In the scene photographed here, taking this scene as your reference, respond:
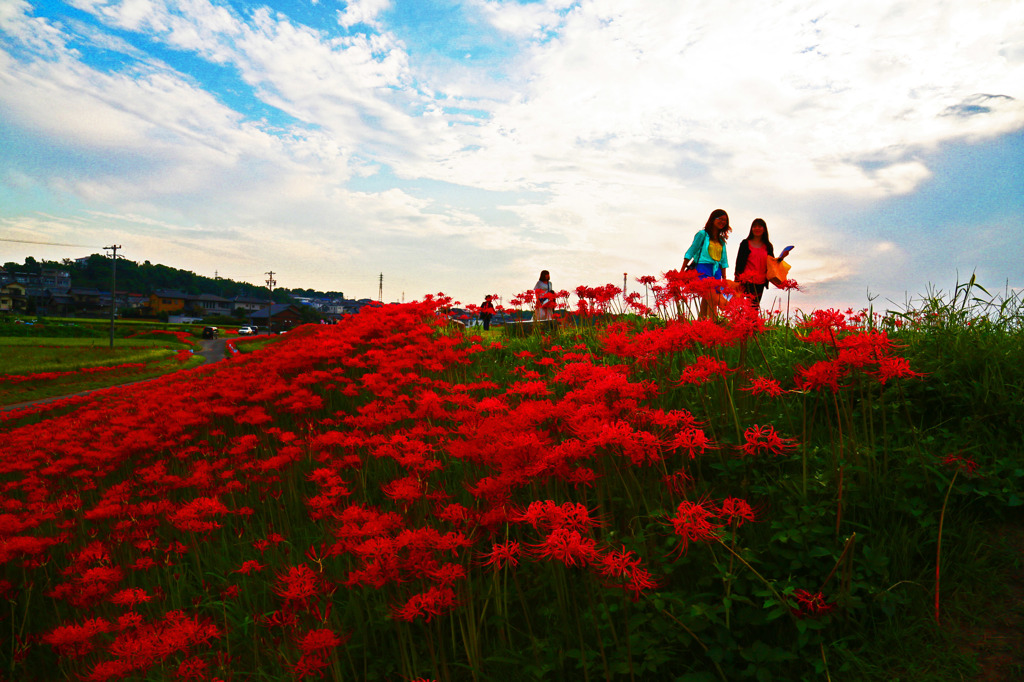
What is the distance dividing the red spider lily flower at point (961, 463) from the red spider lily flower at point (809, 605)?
4.79 ft

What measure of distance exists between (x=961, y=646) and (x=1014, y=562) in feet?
2.53

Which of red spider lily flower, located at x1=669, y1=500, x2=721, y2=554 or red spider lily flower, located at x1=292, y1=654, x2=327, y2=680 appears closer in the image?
red spider lily flower, located at x1=669, y1=500, x2=721, y2=554

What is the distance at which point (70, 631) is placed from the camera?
3146mm

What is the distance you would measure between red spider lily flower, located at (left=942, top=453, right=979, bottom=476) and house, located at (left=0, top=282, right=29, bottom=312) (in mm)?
135599

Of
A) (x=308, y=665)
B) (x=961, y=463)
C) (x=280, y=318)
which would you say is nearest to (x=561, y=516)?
(x=308, y=665)

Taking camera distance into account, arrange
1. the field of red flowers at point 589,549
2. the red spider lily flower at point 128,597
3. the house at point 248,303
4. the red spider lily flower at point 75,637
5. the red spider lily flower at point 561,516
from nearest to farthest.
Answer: the red spider lily flower at point 561,516, the field of red flowers at point 589,549, the red spider lily flower at point 75,637, the red spider lily flower at point 128,597, the house at point 248,303

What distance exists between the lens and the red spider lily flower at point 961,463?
3.14m

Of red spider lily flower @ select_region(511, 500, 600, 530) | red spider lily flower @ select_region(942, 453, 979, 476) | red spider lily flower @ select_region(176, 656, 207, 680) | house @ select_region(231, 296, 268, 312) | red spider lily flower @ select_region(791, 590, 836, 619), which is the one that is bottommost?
red spider lily flower @ select_region(176, 656, 207, 680)

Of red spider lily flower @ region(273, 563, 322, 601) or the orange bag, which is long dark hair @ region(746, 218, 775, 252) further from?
red spider lily flower @ region(273, 563, 322, 601)

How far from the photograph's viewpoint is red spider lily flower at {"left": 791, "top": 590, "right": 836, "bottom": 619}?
2.37 m

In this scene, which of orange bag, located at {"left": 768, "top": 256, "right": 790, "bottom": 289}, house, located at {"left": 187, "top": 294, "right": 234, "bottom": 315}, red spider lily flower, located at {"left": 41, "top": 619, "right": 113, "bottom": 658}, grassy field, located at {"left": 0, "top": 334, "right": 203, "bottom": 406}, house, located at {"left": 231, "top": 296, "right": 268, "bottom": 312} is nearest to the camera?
red spider lily flower, located at {"left": 41, "top": 619, "right": 113, "bottom": 658}

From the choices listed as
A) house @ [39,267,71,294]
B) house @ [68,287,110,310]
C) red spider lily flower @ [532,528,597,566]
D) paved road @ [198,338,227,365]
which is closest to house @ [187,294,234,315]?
house @ [68,287,110,310]

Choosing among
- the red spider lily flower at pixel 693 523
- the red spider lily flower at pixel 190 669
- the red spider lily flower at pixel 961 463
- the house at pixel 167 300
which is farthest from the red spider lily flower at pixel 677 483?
the house at pixel 167 300

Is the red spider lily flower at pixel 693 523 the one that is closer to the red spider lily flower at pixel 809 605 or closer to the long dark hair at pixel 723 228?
the red spider lily flower at pixel 809 605
